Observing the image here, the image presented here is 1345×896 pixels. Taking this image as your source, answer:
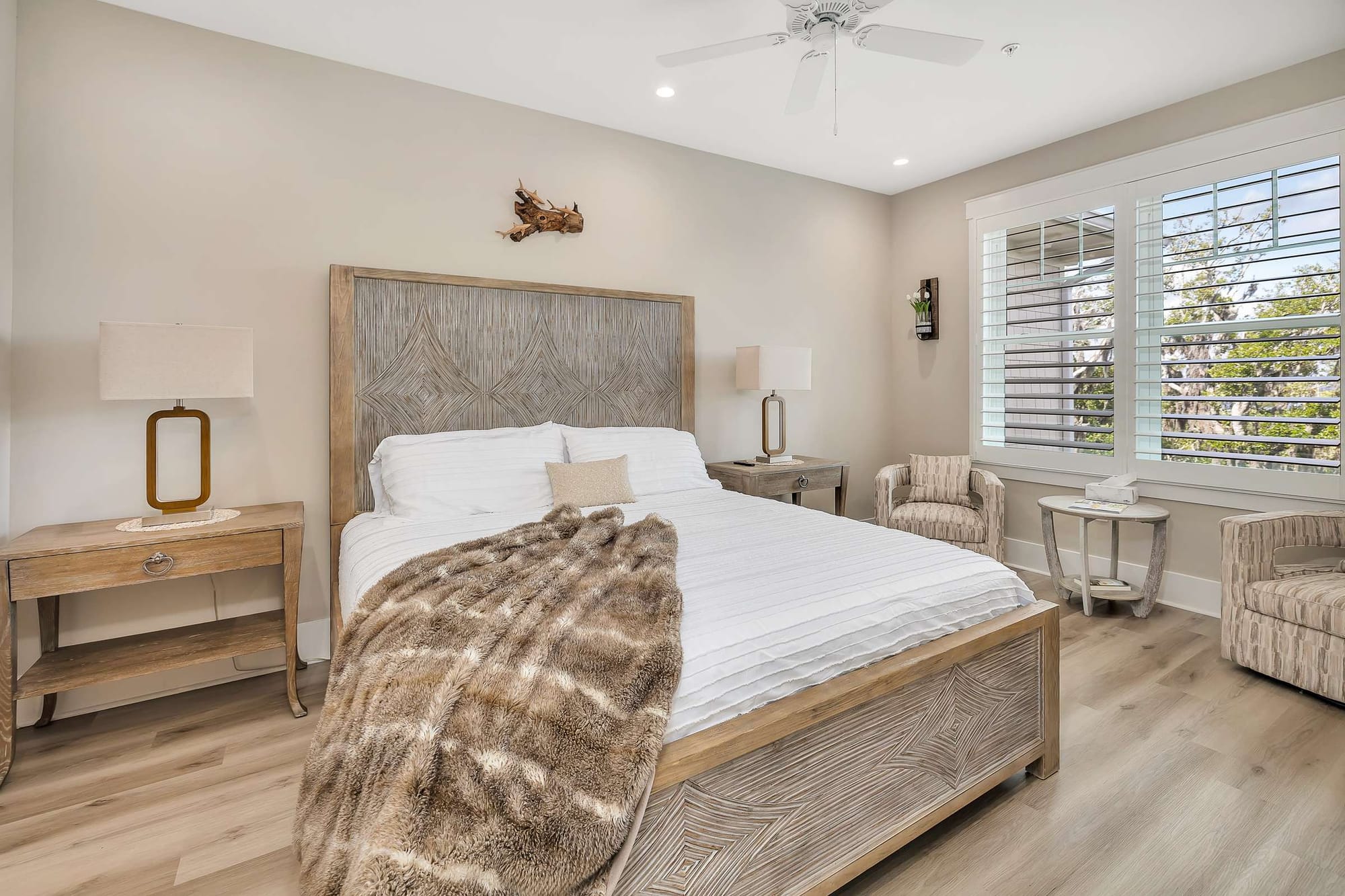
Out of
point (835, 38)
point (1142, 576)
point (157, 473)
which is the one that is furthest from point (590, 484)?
point (1142, 576)

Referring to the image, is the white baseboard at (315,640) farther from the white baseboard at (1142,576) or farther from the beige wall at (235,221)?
the white baseboard at (1142,576)

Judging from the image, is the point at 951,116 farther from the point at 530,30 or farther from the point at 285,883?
the point at 285,883

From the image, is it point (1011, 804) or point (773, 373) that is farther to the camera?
point (773, 373)

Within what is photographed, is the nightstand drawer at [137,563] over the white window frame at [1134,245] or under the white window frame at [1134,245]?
under

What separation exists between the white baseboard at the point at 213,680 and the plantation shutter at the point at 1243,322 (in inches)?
171

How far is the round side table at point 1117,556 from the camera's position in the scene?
10.6ft

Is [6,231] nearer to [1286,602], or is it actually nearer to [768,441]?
[768,441]

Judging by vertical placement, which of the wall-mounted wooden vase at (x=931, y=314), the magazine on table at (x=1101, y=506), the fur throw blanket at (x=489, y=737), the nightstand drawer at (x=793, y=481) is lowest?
the fur throw blanket at (x=489, y=737)

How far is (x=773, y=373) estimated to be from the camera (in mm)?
3701

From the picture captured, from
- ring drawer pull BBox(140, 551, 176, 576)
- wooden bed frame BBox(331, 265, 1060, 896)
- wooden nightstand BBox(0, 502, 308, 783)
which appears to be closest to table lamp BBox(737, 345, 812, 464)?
wooden bed frame BBox(331, 265, 1060, 896)

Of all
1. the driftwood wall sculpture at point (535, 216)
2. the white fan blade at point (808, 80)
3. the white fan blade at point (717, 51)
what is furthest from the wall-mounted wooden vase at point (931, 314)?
the white fan blade at point (717, 51)

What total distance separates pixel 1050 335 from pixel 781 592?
10.6 feet

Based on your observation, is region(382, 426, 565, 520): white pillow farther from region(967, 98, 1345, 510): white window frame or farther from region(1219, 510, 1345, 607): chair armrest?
region(967, 98, 1345, 510): white window frame

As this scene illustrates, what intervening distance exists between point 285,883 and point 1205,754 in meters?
2.75
